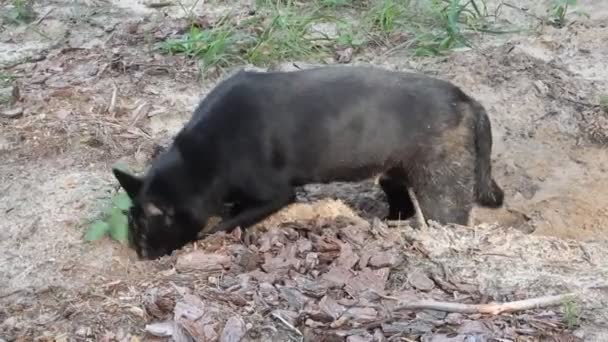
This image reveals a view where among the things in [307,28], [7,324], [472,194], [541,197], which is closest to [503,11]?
[307,28]

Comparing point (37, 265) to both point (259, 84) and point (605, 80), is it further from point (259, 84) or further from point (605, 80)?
point (605, 80)

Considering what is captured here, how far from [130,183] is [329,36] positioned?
A: 343 cm

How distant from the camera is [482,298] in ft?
16.4

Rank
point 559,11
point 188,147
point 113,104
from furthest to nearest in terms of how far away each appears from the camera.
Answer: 1. point 559,11
2. point 113,104
3. point 188,147

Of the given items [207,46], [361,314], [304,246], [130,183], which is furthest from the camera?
[207,46]

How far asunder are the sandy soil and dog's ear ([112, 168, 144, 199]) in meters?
0.34

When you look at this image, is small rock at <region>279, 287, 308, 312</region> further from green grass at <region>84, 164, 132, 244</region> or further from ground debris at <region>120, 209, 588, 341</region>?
green grass at <region>84, 164, 132, 244</region>

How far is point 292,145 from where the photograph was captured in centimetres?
607

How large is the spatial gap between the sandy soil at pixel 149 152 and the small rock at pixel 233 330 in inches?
17.3

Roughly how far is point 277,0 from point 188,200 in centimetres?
368

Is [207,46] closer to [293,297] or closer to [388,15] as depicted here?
[388,15]

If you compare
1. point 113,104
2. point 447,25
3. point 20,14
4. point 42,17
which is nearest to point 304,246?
point 113,104

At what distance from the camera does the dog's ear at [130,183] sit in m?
5.81

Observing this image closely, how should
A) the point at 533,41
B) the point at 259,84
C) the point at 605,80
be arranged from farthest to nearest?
the point at 533,41, the point at 605,80, the point at 259,84
